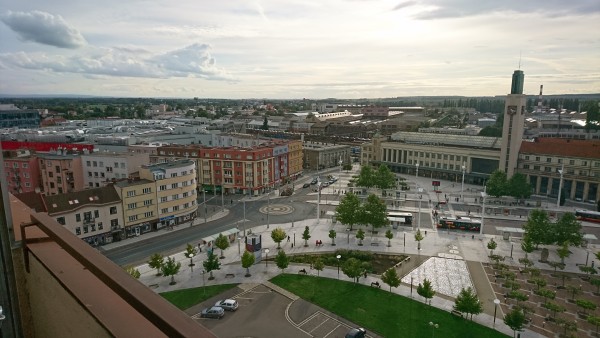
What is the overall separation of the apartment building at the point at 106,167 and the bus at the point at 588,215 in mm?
59683

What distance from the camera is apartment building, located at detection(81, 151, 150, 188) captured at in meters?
51.8

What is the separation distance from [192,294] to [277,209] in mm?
24991

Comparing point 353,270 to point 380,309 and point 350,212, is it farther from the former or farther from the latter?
point 350,212

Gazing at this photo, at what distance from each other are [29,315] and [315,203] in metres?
52.4

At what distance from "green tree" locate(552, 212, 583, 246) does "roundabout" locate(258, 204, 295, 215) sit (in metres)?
30.4

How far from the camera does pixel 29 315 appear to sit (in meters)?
5.02

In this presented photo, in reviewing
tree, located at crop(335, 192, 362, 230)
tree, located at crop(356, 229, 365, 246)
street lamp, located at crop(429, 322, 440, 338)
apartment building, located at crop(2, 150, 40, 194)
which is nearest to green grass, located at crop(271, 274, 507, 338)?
street lamp, located at crop(429, 322, 440, 338)

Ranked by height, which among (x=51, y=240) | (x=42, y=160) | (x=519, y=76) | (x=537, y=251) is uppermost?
(x=519, y=76)

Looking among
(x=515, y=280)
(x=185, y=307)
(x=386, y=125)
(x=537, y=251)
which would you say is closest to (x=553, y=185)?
(x=537, y=251)

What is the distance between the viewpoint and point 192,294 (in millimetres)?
29750

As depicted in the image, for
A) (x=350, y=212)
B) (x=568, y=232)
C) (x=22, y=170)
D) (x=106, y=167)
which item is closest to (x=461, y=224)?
(x=568, y=232)

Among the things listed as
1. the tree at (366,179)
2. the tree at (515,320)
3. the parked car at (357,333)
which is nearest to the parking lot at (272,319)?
the parked car at (357,333)

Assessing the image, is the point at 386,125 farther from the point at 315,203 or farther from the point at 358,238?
the point at 358,238

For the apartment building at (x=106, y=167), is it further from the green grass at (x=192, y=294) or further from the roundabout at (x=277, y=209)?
the green grass at (x=192, y=294)
